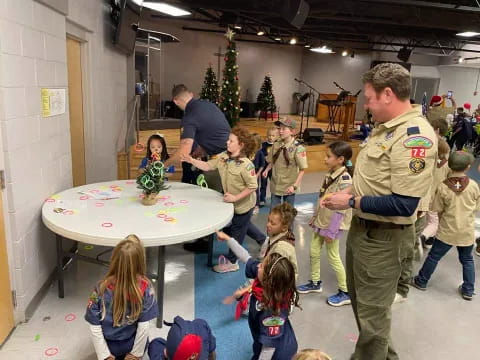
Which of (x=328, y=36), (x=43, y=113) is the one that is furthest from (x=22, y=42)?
(x=328, y=36)

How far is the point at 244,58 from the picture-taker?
1481 centimetres

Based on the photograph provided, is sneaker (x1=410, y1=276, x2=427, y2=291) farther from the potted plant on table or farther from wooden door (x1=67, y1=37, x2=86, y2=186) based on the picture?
wooden door (x1=67, y1=37, x2=86, y2=186)

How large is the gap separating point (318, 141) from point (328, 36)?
21.4 feet

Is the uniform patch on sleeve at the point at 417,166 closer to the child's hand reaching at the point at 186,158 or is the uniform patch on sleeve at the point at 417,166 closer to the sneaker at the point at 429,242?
the child's hand reaching at the point at 186,158

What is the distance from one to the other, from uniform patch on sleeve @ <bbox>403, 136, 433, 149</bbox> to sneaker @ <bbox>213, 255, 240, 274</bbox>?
2.08 metres

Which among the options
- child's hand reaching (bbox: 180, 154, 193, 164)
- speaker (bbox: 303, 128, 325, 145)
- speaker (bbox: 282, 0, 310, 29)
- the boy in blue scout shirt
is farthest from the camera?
speaker (bbox: 303, 128, 325, 145)

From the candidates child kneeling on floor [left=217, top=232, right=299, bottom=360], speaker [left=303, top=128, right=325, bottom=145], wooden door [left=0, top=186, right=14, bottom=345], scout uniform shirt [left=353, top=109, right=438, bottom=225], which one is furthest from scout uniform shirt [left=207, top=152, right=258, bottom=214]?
speaker [left=303, top=128, right=325, bottom=145]

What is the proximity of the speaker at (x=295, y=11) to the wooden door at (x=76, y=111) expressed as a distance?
346 centimetres

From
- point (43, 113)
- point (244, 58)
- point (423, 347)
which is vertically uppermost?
point (244, 58)

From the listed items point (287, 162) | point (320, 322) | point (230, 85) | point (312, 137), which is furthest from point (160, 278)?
point (230, 85)

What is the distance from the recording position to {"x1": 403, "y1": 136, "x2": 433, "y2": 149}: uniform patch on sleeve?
1700 millimetres

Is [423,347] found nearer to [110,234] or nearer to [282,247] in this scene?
[282,247]

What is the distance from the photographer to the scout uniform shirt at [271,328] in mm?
Result: 1915

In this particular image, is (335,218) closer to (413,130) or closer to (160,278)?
(413,130)
